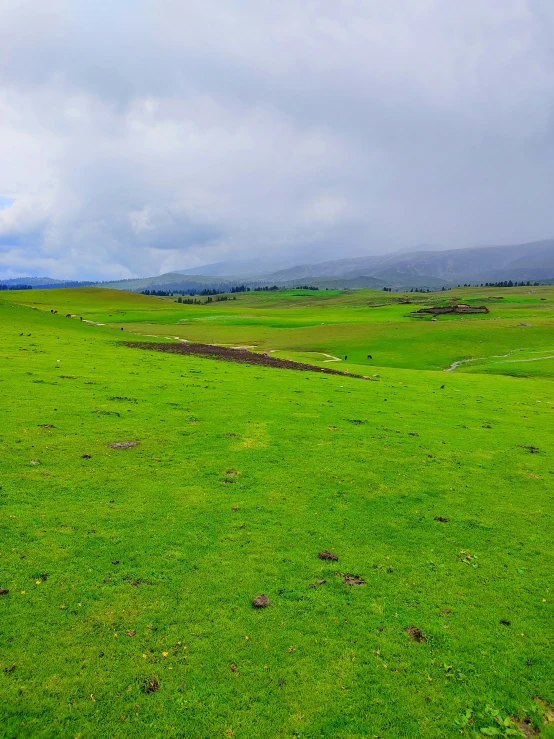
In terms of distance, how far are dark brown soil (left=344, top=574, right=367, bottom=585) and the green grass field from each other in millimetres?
146

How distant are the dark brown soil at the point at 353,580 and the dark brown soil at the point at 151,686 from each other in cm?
432

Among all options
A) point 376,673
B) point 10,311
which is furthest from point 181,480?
point 10,311

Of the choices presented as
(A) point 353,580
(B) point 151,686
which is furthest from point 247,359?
(B) point 151,686

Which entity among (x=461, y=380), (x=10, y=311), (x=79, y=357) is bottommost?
(x=461, y=380)

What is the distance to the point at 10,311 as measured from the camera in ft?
206

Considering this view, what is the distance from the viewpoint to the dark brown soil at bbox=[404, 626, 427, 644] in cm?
782

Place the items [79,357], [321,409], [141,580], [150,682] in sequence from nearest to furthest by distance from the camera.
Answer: [150,682] → [141,580] → [321,409] → [79,357]

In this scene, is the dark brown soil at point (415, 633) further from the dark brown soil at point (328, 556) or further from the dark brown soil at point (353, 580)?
the dark brown soil at point (328, 556)

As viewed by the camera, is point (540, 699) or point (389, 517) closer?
point (540, 699)

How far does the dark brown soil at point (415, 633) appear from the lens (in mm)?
7816

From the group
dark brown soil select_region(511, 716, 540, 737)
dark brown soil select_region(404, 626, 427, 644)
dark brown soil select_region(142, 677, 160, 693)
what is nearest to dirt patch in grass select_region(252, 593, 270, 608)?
dark brown soil select_region(142, 677, 160, 693)

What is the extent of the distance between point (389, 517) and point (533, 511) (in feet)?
15.5

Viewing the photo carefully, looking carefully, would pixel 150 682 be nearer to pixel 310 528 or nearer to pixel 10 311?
pixel 310 528

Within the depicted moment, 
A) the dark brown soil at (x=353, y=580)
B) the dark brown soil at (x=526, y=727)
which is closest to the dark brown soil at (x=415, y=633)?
the dark brown soil at (x=353, y=580)
